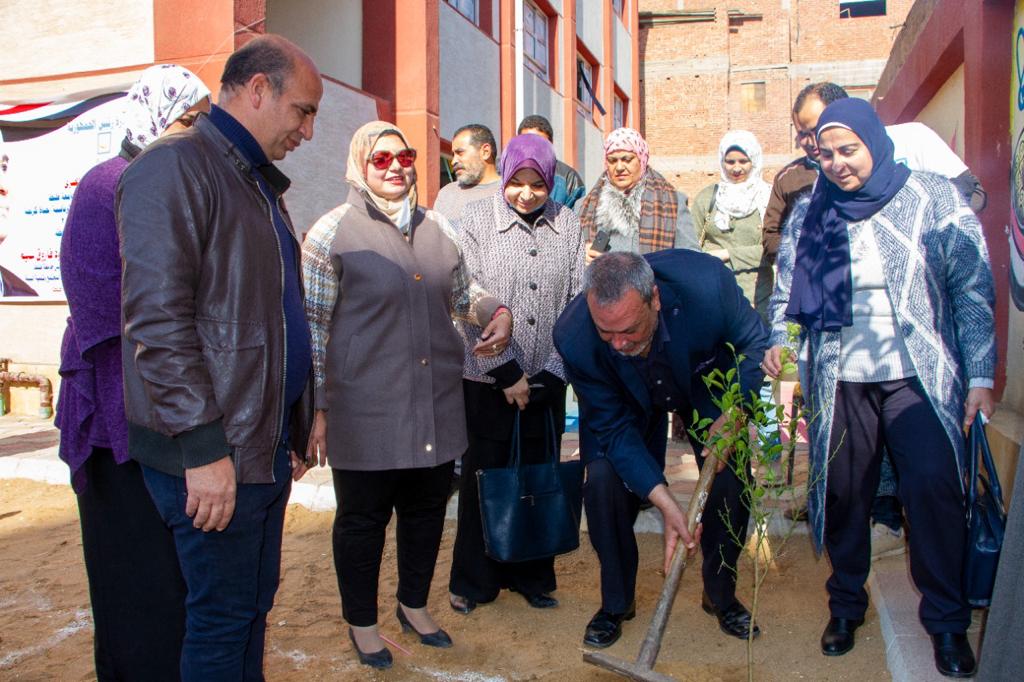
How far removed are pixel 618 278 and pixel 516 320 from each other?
0.79 meters

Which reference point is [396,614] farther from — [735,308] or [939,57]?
[939,57]

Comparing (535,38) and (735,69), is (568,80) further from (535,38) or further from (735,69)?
(735,69)

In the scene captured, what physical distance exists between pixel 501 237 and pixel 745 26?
88.3 feet

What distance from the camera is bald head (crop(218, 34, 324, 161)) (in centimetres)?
217

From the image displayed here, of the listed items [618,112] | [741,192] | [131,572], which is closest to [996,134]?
[741,192]

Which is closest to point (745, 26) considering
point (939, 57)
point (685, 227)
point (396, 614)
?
point (939, 57)

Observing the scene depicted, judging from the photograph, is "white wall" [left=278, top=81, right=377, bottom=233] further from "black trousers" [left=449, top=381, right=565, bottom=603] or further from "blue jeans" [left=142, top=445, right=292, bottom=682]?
"blue jeans" [left=142, top=445, right=292, bottom=682]

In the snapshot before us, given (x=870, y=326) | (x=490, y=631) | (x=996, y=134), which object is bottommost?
(x=490, y=631)

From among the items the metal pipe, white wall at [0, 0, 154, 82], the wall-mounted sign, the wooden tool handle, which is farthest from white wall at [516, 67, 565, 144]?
the wooden tool handle

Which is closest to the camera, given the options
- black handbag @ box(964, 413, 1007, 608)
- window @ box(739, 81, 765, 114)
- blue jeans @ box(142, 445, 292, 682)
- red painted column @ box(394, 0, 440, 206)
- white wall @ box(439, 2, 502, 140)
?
blue jeans @ box(142, 445, 292, 682)

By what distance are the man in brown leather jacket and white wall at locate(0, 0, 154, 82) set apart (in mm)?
6295

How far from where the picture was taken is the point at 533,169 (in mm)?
3654

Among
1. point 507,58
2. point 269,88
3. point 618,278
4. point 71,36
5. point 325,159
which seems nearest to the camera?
point 269,88

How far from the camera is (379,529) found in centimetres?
323
